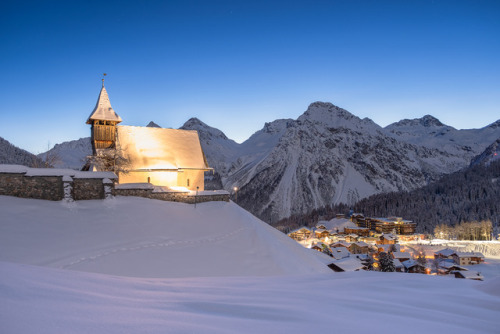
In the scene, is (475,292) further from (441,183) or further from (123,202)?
(441,183)

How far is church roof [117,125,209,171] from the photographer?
31.8 m

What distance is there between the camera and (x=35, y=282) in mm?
5375

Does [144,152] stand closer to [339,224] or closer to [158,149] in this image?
[158,149]

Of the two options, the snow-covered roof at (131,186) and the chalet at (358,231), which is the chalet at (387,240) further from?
the snow-covered roof at (131,186)

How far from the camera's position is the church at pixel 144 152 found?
3109 centimetres

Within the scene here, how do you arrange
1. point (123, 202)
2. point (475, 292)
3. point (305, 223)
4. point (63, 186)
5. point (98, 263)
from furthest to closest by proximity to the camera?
1. point (305, 223)
2. point (123, 202)
3. point (63, 186)
4. point (98, 263)
5. point (475, 292)

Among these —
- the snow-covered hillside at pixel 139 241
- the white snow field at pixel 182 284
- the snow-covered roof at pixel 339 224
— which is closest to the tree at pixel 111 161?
the snow-covered hillside at pixel 139 241

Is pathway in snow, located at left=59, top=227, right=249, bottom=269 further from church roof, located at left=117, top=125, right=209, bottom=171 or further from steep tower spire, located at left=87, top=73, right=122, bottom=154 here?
steep tower spire, located at left=87, top=73, right=122, bottom=154

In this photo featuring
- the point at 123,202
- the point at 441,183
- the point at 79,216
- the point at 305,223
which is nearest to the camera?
the point at 79,216

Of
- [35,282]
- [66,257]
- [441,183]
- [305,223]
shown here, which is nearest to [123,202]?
[66,257]

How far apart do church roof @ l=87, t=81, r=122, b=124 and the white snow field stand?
13739 millimetres

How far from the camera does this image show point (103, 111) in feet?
109

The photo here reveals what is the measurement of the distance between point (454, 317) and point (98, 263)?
15603mm

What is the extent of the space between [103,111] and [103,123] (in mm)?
1395
